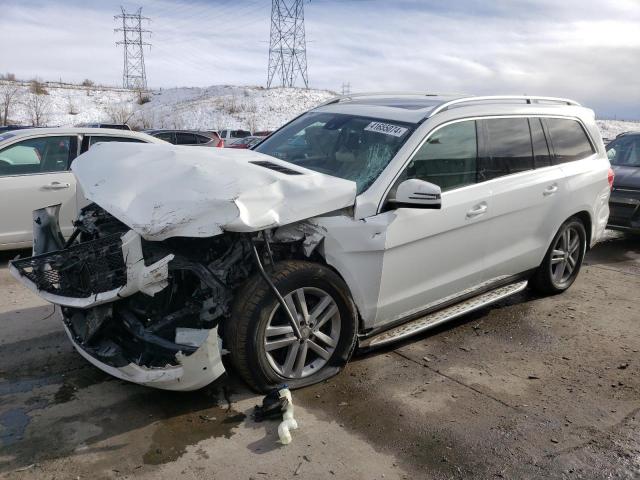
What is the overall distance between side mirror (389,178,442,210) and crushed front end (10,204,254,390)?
1045 millimetres

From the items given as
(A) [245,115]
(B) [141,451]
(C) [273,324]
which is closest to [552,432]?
(C) [273,324]

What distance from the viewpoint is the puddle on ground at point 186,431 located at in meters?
2.96

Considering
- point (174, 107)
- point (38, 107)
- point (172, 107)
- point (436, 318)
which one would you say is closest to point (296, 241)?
point (436, 318)

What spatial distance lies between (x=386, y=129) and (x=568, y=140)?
2.22 metres

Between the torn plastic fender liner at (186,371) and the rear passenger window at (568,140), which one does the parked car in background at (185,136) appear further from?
the torn plastic fender liner at (186,371)

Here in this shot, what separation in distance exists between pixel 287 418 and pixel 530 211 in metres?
2.81

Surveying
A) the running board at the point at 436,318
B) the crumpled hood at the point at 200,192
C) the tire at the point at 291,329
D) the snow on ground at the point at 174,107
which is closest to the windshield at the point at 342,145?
the crumpled hood at the point at 200,192

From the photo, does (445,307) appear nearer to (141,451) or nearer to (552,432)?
(552,432)

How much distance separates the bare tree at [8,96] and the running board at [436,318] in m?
50.0

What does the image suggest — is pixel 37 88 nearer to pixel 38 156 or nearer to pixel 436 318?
pixel 38 156

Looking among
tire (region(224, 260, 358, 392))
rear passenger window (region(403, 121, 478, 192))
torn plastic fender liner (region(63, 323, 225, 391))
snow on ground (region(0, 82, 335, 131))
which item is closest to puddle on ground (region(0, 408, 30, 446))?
torn plastic fender liner (region(63, 323, 225, 391))

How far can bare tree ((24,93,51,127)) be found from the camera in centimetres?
4794

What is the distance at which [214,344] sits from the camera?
306 cm

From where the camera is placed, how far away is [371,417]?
3404mm
